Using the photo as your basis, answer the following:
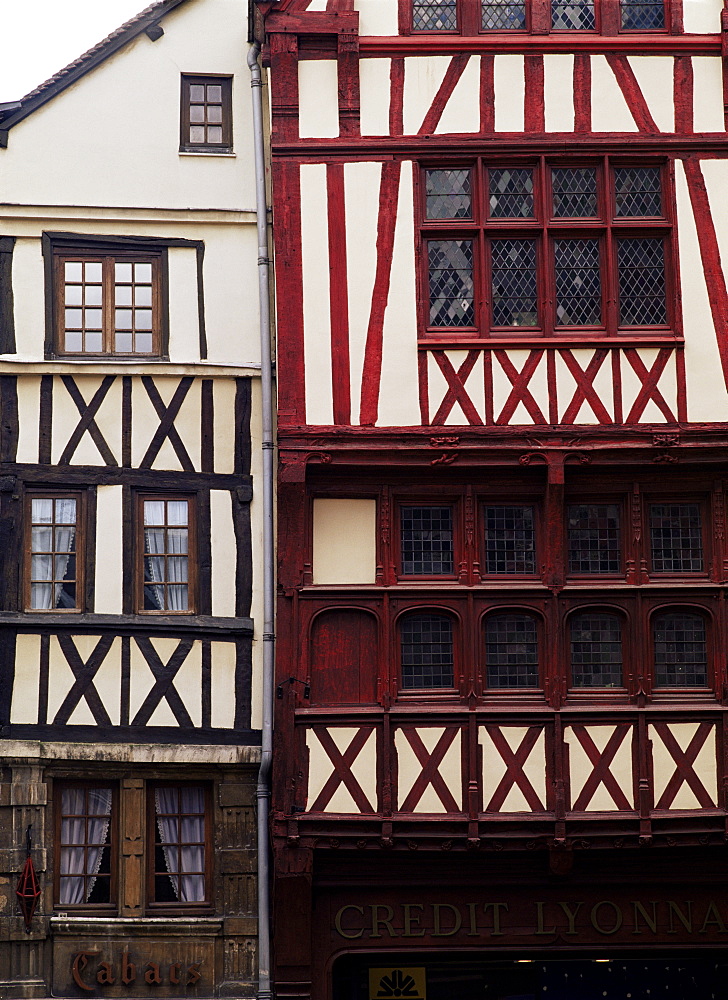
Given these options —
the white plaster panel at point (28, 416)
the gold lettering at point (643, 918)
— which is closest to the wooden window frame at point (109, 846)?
the white plaster panel at point (28, 416)

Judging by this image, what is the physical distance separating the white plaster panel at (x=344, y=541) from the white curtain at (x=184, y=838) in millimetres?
2468

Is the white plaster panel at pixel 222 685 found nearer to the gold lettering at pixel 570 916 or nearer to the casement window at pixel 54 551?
the casement window at pixel 54 551

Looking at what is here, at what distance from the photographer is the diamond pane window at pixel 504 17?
13.9m

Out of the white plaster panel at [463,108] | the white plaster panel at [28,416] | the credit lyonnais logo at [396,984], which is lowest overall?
the credit lyonnais logo at [396,984]

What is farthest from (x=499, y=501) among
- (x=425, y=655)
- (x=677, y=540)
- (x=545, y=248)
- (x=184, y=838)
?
(x=184, y=838)

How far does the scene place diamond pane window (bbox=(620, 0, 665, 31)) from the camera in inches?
549

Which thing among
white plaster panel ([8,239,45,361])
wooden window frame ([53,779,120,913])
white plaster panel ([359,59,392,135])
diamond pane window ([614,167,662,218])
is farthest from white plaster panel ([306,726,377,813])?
white plaster panel ([359,59,392,135])

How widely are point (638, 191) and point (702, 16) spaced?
1835 millimetres

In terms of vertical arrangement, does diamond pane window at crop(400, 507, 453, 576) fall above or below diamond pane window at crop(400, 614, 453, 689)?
above

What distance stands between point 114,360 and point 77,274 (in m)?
0.95

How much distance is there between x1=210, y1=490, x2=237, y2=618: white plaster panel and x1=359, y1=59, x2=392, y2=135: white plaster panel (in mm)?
3793

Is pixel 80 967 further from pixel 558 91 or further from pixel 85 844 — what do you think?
pixel 558 91

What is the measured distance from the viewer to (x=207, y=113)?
1434 cm

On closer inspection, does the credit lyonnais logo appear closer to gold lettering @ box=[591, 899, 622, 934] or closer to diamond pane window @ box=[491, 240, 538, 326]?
gold lettering @ box=[591, 899, 622, 934]
